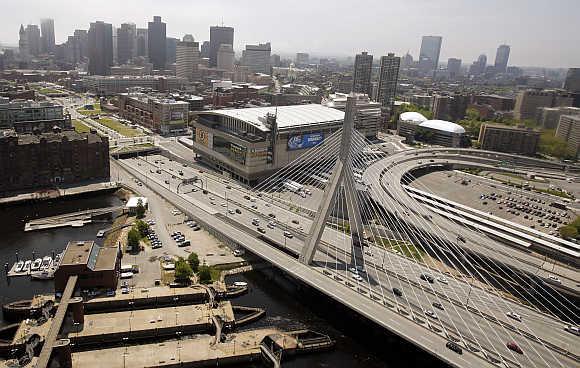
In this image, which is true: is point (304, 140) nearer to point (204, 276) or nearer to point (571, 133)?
point (204, 276)

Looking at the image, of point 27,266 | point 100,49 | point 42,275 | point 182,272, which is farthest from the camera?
point 100,49

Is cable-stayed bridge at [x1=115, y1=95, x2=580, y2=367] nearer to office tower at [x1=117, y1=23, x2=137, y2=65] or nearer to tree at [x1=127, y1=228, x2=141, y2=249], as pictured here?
tree at [x1=127, y1=228, x2=141, y2=249]

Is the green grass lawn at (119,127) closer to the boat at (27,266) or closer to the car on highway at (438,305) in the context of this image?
the boat at (27,266)

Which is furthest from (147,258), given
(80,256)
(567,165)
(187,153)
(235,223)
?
(567,165)

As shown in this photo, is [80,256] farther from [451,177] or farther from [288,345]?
[451,177]

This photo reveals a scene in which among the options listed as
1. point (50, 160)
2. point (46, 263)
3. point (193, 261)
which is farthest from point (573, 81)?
point (46, 263)
